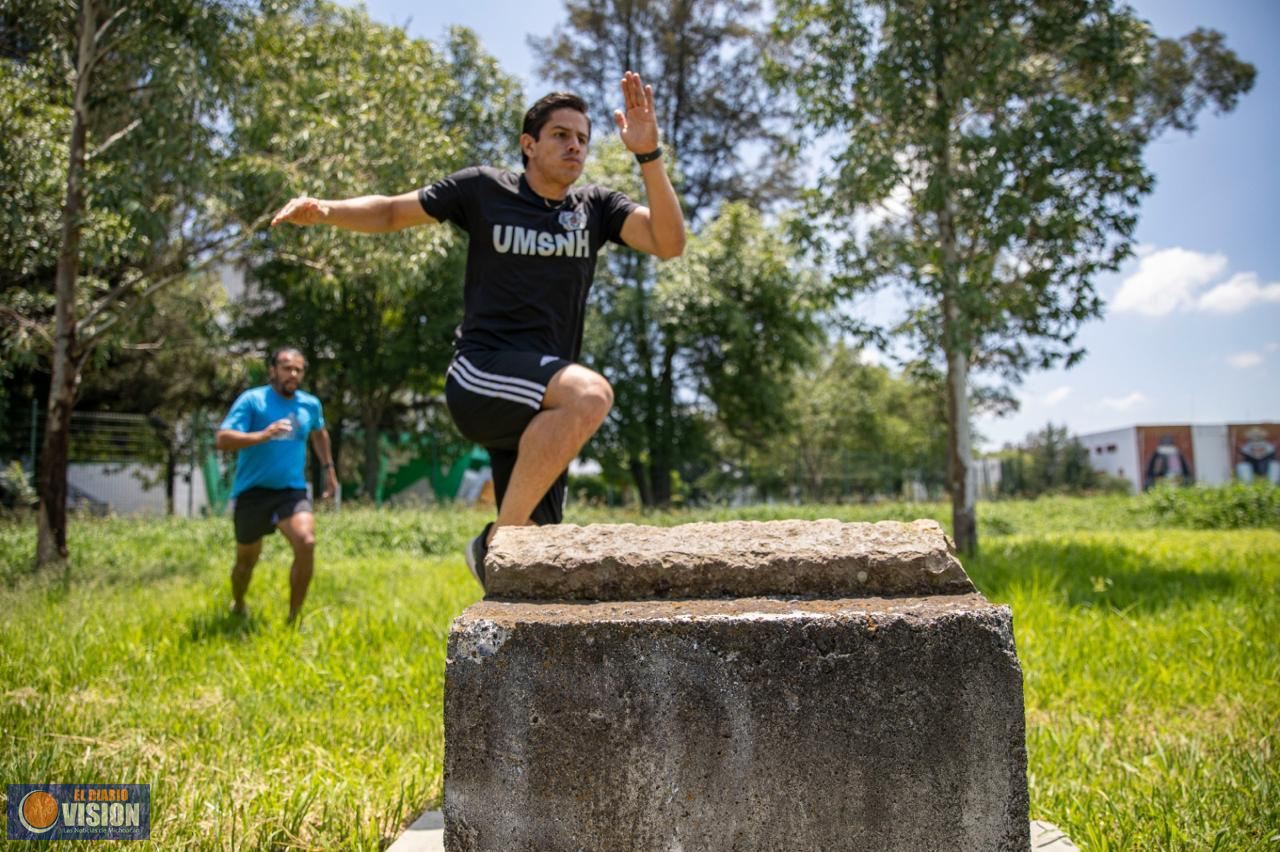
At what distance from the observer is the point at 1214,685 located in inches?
157

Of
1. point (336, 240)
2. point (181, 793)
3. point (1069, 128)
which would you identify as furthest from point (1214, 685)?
point (336, 240)

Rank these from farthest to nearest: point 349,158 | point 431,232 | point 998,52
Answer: point 431,232
point 349,158
point 998,52

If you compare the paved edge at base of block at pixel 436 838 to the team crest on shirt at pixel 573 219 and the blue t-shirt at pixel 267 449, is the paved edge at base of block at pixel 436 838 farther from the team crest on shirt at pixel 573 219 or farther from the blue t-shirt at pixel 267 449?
the blue t-shirt at pixel 267 449

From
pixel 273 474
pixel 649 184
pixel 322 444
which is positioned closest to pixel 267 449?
pixel 273 474

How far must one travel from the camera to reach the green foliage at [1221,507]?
53.3ft

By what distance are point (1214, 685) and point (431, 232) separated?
967 cm

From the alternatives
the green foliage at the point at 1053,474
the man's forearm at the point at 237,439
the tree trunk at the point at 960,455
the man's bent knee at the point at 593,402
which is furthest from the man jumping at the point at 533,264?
the green foliage at the point at 1053,474

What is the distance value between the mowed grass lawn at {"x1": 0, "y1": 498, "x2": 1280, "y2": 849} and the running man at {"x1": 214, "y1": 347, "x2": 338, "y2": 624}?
351 millimetres

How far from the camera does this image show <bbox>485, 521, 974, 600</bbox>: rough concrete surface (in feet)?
5.67

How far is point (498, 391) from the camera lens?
278 centimetres

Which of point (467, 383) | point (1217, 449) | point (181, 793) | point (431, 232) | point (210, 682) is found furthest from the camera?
point (1217, 449)

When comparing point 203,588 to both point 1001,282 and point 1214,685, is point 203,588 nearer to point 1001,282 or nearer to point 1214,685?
point 1214,685

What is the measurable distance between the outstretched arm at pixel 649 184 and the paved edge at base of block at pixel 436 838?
1884mm

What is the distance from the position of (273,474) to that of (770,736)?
4.94 m
